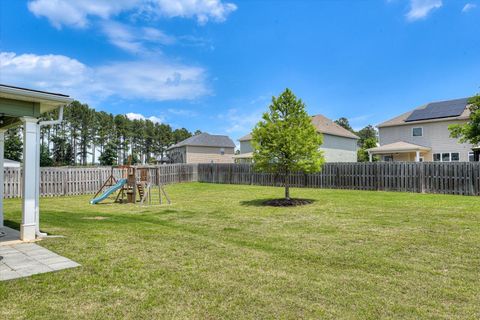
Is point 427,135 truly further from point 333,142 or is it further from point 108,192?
point 108,192

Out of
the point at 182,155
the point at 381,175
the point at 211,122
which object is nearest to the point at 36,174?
the point at 381,175

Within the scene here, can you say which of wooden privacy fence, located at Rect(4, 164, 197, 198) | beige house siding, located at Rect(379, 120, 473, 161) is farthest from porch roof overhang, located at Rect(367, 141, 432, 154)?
wooden privacy fence, located at Rect(4, 164, 197, 198)

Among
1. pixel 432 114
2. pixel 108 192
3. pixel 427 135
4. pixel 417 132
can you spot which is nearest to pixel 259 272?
pixel 108 192

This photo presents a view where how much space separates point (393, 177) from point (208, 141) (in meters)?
32.7

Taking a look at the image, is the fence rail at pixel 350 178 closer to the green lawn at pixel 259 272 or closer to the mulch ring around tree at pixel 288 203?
the mulch ring around tree at pixel 288 203

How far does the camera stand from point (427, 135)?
27.2m

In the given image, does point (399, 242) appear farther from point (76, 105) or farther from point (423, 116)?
point (76, 105)

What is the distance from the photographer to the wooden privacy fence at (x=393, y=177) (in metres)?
14.3

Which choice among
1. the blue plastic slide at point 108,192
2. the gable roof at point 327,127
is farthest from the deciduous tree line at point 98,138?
the blue plastic slide at point 108,192

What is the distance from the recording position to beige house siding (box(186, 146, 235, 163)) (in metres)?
45.0

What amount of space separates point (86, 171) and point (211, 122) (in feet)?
126

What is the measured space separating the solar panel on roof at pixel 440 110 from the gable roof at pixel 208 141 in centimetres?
2585

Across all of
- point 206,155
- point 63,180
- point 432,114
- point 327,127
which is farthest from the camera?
point 206,155

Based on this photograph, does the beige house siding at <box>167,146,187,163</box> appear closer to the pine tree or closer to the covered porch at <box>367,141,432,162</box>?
the pine tree
